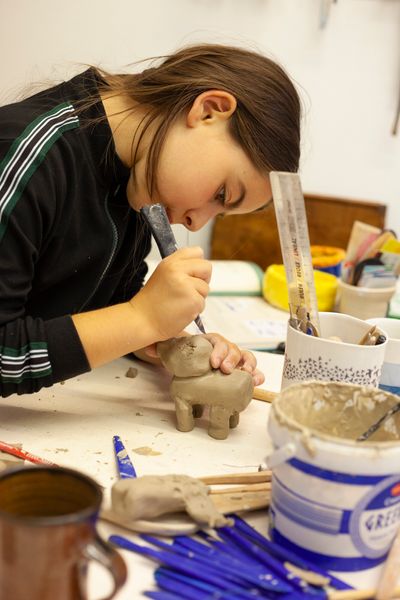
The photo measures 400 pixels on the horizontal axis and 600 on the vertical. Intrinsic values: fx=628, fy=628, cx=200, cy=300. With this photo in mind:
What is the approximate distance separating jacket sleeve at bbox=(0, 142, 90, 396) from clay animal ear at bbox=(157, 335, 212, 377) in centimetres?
9

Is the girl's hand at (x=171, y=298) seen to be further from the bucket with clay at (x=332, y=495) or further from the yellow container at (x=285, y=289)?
the yellow container at (x=285, y=289)

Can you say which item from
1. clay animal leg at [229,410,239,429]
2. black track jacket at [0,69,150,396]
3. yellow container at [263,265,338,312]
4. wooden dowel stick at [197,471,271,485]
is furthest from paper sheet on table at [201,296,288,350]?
wooden dowel stick at [197,471,271,485]

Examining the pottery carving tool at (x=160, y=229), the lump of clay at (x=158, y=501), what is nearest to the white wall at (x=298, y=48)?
the pottery carving tool at (x=160, y=229)

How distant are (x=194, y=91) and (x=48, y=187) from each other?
217 mm

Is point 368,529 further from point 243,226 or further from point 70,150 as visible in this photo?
point 243,226

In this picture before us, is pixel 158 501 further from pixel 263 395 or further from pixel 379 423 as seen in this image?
pixel 263 395

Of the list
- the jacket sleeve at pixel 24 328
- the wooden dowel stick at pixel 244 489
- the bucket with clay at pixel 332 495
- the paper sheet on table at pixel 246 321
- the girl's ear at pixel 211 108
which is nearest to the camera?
the bucket with clay at pixel 332 495

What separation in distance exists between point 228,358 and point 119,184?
0.30 metres

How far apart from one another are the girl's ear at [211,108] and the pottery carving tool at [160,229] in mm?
115

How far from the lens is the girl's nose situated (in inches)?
32.4

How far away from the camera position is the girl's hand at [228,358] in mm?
675

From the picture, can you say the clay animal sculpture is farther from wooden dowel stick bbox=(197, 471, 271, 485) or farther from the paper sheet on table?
the paper sheet on table

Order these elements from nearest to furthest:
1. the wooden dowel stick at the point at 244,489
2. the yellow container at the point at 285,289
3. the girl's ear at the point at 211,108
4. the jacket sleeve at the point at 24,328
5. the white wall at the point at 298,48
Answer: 1. the wooden dowel stick at the point at 244,489
2. the jacket sleeve at the point at 24,328
3. the girl's ear at the point at 211,108
4. the yellow container at the point at 285,289
5. the white wall at the point at 298,48

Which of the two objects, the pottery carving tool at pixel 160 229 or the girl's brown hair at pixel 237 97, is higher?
the girl's brown hair at pixel 237 97
